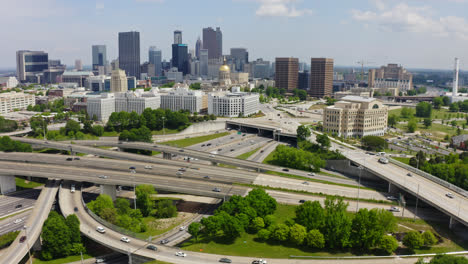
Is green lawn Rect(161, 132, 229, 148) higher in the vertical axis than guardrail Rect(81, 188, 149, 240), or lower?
higher

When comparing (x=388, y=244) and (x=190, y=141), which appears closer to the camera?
(x=388, y=244)

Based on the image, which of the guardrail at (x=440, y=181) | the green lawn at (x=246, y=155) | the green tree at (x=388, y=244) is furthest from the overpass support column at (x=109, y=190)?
the guardrail at (x=440, y=181)

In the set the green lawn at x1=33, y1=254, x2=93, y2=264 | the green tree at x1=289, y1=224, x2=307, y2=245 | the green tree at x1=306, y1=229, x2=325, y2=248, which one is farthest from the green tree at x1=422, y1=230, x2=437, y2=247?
the green lawn at x1=33, y1=254, x2=93, y2=264

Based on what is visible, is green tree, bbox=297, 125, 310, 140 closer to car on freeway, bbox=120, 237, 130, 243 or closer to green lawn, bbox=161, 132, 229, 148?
green lawn, bbox=161, 132, 229, 148

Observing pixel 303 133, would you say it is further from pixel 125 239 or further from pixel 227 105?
pixel 125 239

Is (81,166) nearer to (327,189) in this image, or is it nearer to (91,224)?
(91,224)

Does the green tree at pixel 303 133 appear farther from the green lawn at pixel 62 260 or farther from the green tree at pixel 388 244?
the green lawn at pixel 62 260

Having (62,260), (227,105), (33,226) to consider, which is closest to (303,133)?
(227,105)
